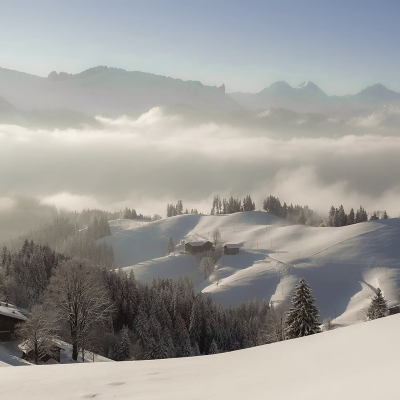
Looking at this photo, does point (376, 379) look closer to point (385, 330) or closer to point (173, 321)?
point (385, 330)

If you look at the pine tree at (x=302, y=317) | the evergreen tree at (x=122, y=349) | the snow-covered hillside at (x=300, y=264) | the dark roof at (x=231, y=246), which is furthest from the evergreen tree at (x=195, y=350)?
the dark roof at (x=231, y=246)

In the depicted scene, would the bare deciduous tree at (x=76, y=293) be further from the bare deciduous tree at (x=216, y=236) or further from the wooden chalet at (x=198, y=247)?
the bare deciduous tree at (x=216, y=236)

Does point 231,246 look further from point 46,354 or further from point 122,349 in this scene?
point 46,354

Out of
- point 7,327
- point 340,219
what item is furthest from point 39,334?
point 340,219

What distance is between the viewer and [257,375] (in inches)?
431

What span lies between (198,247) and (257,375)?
523 feet

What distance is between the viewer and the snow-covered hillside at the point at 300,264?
11538cm

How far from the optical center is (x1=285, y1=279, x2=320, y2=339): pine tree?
126ft

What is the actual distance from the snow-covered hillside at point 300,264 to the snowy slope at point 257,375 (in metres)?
82.6

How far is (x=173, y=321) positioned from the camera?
71562mm

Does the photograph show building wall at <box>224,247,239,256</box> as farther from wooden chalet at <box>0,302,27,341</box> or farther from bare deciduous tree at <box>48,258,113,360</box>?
bare deciduous tree at <box>48,258,113,360</box>

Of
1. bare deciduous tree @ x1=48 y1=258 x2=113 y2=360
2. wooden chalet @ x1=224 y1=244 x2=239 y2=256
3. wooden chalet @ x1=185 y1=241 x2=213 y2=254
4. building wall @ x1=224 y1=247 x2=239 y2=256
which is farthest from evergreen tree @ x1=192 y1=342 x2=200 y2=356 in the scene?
wooden chalet @ x1=185 y1=241 x2=213 y2=254

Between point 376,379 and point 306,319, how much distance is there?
31314 millimetres

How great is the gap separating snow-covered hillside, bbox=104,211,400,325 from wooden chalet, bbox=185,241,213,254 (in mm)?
4372
